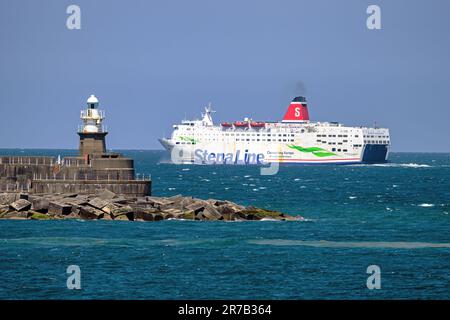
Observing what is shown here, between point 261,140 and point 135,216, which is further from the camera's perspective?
point 261,140

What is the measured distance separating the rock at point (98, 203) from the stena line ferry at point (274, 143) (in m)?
110

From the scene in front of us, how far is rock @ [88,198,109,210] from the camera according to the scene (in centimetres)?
5588

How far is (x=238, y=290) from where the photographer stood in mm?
35438

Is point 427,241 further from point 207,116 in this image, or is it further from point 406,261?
point 207,116

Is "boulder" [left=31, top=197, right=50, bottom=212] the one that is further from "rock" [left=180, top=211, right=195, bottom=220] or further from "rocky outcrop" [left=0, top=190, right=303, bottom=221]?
"rock" [left=180, top=211, right=195, bottom=220]

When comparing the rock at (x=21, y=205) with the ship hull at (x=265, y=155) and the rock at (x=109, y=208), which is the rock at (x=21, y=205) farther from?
the ship hull at (x=265, y=155)

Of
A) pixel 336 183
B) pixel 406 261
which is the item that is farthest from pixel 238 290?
pixel 336 183

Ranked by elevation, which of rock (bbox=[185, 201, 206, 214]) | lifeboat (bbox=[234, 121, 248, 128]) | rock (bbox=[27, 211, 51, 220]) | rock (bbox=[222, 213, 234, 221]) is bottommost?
rock (bbox=[222, 213, 234, 221])

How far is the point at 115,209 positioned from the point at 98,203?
0.99 m

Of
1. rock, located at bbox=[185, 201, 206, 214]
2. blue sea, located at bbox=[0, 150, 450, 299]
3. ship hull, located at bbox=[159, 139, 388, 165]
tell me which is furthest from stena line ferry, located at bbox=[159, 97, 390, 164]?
rock, located at bbox=[185, 201, 206, 214]

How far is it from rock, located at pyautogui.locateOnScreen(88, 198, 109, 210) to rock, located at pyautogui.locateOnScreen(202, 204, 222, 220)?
506 centimetres

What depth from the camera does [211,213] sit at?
57.6 meters

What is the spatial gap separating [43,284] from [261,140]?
134 metres
